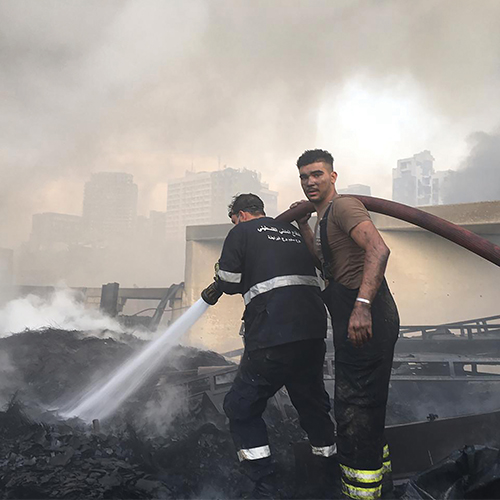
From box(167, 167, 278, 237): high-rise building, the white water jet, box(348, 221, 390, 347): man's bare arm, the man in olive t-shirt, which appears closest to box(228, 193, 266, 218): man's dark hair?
the man in olive t-shirt

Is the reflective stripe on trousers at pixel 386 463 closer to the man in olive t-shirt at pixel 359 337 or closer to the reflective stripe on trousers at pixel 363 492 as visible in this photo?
the man in olive t-shirt at pixel 359 337

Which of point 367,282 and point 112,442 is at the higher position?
point 367,282

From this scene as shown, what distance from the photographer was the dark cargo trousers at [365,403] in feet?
7.10

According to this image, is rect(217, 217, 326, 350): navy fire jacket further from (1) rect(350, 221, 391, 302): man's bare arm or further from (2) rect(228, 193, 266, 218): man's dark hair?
(1) rect(350, 221, 391, 302): man's bare arm

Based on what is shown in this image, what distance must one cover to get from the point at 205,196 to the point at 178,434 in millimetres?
78757

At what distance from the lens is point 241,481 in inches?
113

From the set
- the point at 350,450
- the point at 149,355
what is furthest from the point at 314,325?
the point at 149,355

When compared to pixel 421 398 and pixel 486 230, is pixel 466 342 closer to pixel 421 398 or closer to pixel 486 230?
pixel 421 398

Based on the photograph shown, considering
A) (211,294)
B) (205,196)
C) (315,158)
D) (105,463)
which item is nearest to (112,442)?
(105,463)

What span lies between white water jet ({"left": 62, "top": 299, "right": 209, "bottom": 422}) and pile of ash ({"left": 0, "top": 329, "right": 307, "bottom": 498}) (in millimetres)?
148

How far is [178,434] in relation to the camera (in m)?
3.62

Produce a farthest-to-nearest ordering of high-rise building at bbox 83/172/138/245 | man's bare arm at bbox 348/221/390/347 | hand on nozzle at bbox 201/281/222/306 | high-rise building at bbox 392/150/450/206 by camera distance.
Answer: high-rise building at bbox 83/172/138/245 → high-rise building at bbox 392/150/450/206 → hand on nozzle at bbox 201/281/222/306 → man's bare arm at bbox 348/221/390/347

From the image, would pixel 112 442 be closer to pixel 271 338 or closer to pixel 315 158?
pixel 271 338

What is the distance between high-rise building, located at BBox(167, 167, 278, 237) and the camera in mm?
68875
